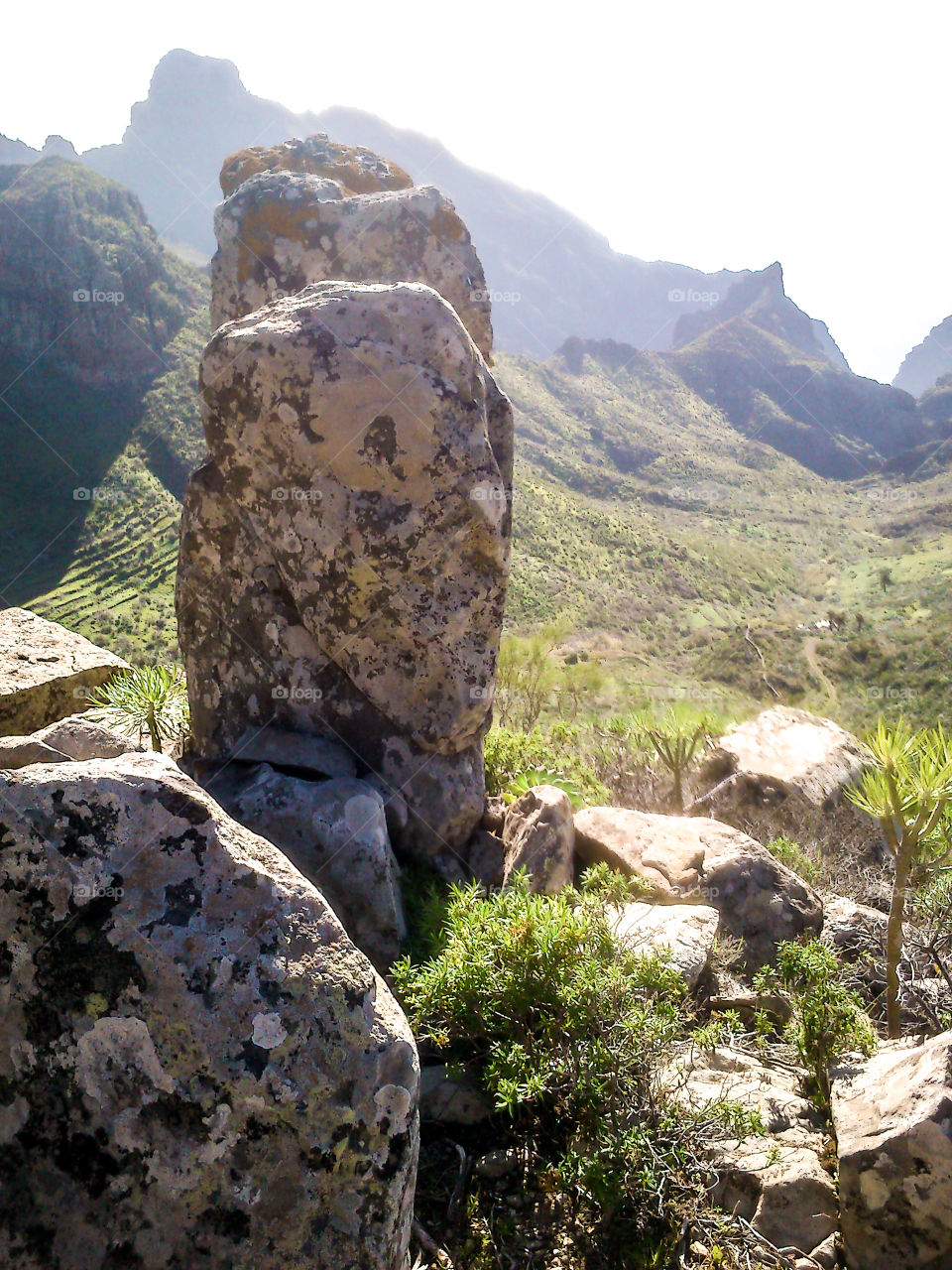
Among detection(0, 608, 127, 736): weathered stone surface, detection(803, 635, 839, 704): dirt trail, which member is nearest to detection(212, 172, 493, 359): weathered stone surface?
detection(0, 608, 127, 736): weathered stone surface

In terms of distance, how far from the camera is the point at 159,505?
3809cm

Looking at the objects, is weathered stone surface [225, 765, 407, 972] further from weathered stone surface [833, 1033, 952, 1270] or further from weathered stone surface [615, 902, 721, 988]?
weathered stone surface [833, 1033, 952, 1270]

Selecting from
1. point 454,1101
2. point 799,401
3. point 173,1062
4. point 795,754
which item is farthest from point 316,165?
point 799,401

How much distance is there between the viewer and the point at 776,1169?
3.48 m

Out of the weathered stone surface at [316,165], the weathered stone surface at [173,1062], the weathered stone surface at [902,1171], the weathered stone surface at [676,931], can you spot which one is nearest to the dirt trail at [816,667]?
the weathered stone surface at [316,165]

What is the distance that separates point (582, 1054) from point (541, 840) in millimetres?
2485

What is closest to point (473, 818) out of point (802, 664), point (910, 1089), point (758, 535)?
point (910, 1089)

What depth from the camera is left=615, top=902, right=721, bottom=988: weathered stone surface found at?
15.3 ft

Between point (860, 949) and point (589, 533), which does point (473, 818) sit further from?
point (589, 533)

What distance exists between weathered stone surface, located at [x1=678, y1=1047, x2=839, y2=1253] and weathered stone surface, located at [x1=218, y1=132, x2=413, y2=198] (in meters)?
11.9

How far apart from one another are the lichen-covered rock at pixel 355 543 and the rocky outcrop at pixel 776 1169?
2.66 metres

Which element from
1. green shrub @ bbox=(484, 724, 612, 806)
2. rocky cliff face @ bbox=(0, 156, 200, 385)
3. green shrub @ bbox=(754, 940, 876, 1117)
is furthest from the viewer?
rocky cliff face @ bbox=(0, 156, 200, 385)

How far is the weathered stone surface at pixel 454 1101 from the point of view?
12.5 feet

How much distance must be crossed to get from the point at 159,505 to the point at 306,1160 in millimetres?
39887
